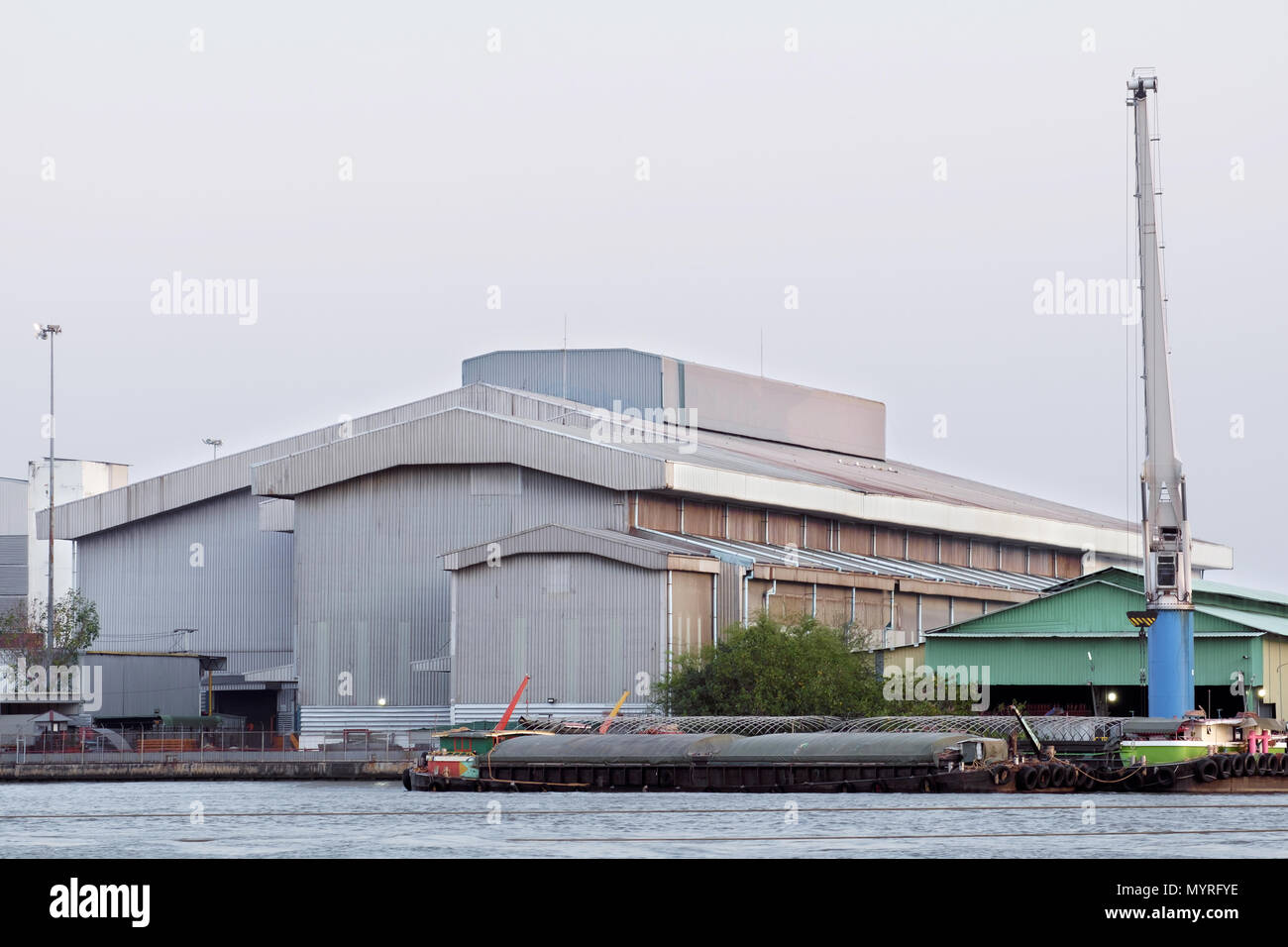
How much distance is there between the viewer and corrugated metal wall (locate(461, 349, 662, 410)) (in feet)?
370

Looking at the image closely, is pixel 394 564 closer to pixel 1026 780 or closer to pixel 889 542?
pixel 889 542

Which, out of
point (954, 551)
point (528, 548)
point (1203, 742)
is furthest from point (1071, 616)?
point (954, 551)

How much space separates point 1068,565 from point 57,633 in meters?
60.4

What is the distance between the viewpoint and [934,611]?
100m

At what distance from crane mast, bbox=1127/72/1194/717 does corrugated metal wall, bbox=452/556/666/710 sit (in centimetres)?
2086

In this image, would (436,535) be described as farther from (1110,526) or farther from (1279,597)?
(1110,526)

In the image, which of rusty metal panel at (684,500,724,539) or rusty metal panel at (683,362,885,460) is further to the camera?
rusty metal panel at (683,362,885,460)

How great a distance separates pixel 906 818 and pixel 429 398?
2359 inches

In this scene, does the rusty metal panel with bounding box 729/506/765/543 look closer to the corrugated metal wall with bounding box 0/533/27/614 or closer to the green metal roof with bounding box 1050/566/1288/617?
the green metal roof with bounding box 1050/566/1288/617

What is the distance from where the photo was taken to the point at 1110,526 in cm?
12850

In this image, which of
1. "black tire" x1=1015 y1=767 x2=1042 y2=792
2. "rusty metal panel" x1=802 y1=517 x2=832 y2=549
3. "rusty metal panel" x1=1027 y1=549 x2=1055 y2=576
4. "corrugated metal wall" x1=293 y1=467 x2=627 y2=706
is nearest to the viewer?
"black tire" x1=1015 y1=767 x2=1042 y2=792

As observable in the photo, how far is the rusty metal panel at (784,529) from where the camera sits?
317 ft

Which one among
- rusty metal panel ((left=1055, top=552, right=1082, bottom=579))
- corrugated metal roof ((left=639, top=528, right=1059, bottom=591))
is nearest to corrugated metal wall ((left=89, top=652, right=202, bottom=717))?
corrugated metal roof ((left=639, top=528, right=1059, bottom=591))

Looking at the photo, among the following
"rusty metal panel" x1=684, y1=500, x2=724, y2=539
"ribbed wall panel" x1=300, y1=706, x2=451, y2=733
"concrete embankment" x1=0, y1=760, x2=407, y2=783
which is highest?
"rusty metal panel" x1=684, y1=500, x2=724, y2=539
